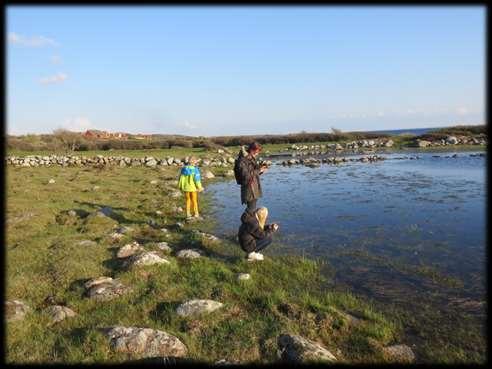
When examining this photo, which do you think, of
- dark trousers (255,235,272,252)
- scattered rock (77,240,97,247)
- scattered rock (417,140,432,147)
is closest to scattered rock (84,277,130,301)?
scattered rock (77,240,97,247)

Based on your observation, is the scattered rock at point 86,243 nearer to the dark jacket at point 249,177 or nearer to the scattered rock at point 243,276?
the dark jacket at point 249,177

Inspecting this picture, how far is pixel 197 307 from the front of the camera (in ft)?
24.2

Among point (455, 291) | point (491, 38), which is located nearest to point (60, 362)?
point (491, 38)

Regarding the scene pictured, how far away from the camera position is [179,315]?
7195 mm

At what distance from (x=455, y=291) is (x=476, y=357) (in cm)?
258

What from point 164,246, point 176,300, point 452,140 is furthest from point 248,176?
point 452,140

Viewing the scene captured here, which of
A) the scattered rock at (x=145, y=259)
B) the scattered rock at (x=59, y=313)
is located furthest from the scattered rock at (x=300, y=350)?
the scattered rock at (x=145, y=259)

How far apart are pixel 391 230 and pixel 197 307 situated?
27.1 ft

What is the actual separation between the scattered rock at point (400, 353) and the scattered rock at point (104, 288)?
5.02 m

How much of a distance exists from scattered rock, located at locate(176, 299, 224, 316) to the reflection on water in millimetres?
3032

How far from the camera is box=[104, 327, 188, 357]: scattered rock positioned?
19.3 ft

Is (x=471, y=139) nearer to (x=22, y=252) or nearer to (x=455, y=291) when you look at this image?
(x=455, y=291)

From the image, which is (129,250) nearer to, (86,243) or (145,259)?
(145,259)

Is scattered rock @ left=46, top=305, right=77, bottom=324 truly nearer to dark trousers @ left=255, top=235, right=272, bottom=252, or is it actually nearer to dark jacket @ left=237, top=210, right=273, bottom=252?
dark jacket @ left=237, top=210, right=273, bottom=252
